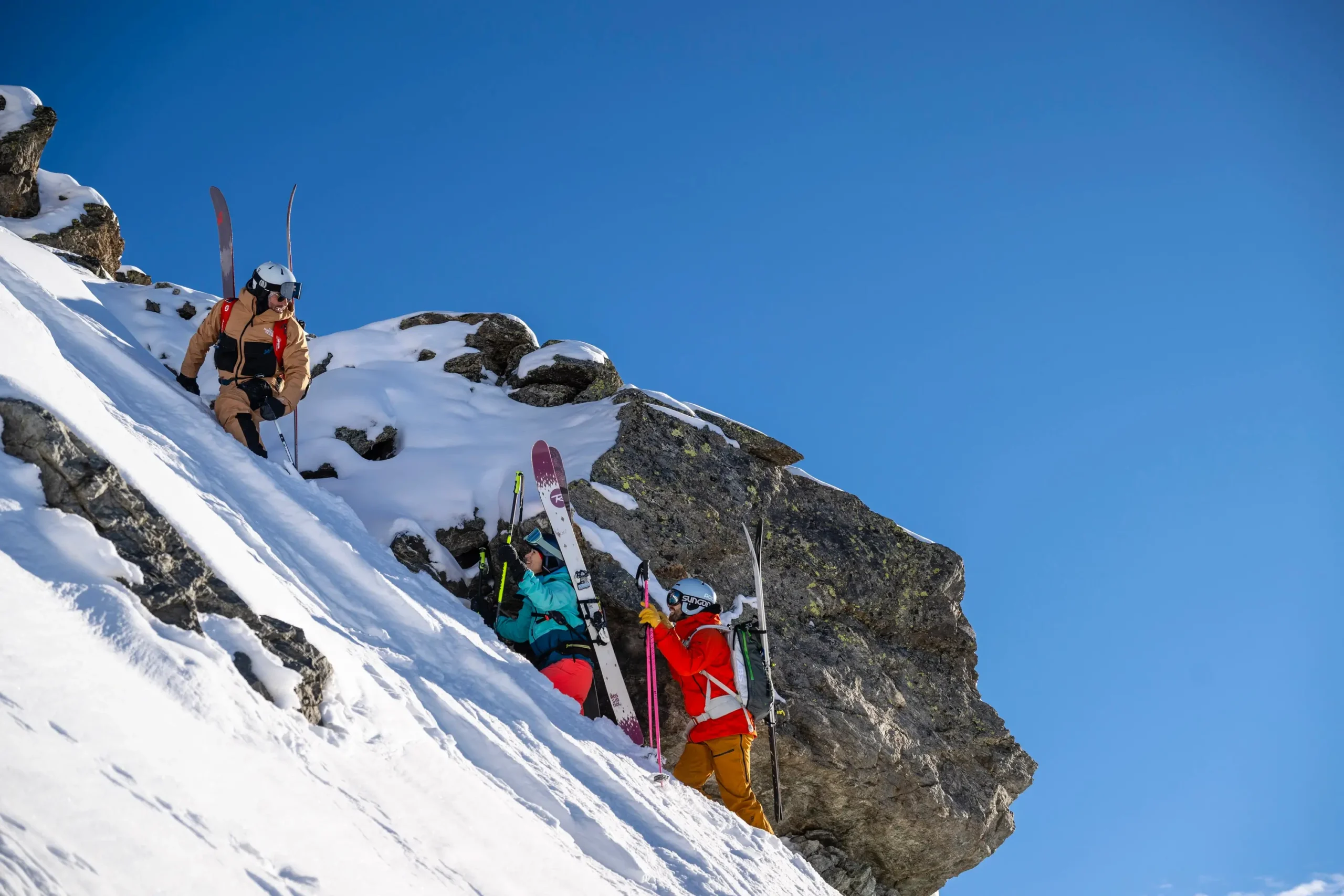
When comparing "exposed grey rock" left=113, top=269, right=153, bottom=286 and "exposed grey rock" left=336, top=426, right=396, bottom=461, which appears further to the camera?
"exposed grey rock" left=113, top=269, right=153, bottom=286

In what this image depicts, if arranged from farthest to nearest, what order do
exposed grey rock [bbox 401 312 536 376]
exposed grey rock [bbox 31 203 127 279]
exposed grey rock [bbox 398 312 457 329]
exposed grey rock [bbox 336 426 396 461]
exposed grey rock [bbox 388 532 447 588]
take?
exposed grey rock [bbox 31 203 127 279], exposed grey rock [bbox 398 312 457 329], exposed grey rock [bbox 401 312 536 376], exposed grey rock [bbox 336 426 396 461], exposed grey rock [bbox 388 532 447 588]

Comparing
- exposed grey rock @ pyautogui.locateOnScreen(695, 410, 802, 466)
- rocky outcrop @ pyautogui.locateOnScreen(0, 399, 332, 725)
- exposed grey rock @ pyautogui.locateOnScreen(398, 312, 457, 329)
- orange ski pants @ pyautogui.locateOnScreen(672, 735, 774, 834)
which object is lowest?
rocky outcrop @ pyautogui.locateOnScreen(0, 399, 332, 725)

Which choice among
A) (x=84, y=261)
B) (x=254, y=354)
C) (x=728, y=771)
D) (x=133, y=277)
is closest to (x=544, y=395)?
(x=254, y=354)

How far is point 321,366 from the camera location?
1378cm

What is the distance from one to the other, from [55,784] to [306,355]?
272 inches

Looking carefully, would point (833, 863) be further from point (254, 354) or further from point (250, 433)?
point (254, 354)

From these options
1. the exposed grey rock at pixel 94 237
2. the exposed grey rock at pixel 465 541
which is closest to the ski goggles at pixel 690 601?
the exposed grey rock at pixel 465 541

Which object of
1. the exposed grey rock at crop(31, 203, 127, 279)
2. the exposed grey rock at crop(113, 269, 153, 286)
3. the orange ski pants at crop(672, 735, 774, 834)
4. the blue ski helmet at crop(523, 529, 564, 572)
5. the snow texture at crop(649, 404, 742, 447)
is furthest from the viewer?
the exposed grey rock at crop(113, 269, 153, 286)

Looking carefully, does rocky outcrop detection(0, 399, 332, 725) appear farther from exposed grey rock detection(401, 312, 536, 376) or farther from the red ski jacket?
exposed grey rock detection(401, 312, 536, 376)

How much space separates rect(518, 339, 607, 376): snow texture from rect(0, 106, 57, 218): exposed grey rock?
10.1 m

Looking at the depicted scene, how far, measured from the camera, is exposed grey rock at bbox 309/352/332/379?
44.3 ft

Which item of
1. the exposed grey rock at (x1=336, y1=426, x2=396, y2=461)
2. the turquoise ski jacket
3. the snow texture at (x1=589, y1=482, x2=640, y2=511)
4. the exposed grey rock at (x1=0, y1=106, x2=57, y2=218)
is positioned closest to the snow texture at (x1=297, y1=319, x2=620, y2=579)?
the exposed grey rock at (x1=336, y1=426, x2=396, y2=461)

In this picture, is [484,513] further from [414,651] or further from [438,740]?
[438,740]

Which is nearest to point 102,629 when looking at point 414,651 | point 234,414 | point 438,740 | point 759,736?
point 438,740
